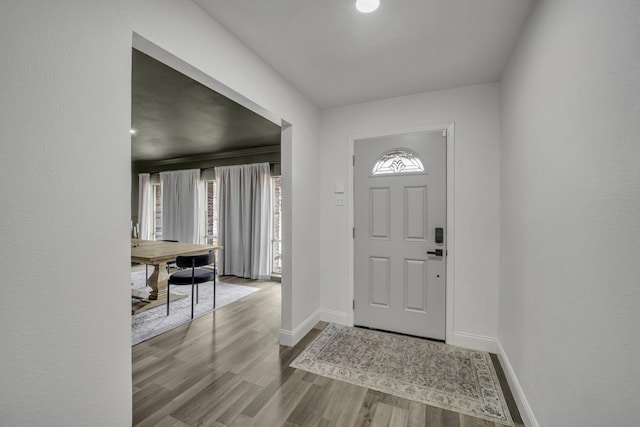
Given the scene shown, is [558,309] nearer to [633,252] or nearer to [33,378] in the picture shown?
[633,252]

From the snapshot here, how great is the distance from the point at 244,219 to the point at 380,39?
4227mm

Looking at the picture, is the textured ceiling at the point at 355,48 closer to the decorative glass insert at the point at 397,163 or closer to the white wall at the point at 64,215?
the decorative glass insert at the point at 397,163

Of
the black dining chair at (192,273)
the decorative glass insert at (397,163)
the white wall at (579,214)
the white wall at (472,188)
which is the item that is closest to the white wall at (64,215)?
the white wall at (579,214)

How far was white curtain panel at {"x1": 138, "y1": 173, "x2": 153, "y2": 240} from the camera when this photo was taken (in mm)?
6760

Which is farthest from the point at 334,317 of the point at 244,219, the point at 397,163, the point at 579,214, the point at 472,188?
the point at 244,219

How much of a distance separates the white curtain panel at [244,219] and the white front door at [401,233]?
2690 mm

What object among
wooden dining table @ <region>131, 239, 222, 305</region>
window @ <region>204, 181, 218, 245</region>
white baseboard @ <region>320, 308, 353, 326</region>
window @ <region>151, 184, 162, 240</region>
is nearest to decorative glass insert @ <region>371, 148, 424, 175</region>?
white baseboard @ <region>320, 308, 353, 326</region>

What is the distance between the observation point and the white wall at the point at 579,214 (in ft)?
2.67

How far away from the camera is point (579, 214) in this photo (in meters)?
1.08

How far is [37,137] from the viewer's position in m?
0.93

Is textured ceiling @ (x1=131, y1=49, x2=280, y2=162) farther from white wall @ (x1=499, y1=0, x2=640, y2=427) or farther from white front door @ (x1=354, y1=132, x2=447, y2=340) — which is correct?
white wall @ (x1=499, y1=0, x2=640, y2=427)

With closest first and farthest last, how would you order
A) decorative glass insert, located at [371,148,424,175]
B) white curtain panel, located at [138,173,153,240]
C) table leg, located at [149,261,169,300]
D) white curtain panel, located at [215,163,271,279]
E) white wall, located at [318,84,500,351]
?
1. white wall, located at [318,84,500,351]
2. decorative glass insert, located at [371,148,424,175]
3. table leg, located at [149,261,169,300]
4. white curtain panel, located at [215,163,271,279]
5. white curtain panel, located at [138,173,153,240]

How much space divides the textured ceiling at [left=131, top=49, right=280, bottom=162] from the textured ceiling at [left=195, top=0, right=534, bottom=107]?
0.99m

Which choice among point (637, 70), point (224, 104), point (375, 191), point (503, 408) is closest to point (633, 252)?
point (637, 70)
